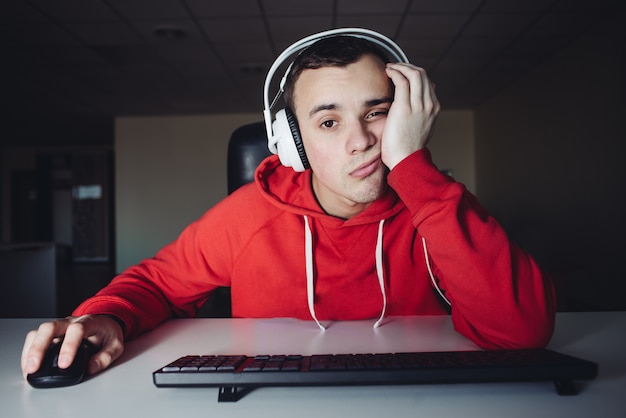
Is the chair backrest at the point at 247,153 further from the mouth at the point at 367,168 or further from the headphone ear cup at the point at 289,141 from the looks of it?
the mouth at the point at 367,168

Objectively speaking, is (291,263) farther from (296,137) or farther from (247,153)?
(247,153)

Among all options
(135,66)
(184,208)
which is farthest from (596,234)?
(184,208)

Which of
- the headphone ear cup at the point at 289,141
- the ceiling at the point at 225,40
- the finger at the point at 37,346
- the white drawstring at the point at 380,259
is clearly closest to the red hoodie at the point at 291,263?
the white drawstring at the point at 380,259

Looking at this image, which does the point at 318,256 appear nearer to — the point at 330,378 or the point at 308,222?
the point at 308,222

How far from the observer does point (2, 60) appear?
432cm

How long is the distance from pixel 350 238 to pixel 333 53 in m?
0.44

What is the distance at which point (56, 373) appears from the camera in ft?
1.85

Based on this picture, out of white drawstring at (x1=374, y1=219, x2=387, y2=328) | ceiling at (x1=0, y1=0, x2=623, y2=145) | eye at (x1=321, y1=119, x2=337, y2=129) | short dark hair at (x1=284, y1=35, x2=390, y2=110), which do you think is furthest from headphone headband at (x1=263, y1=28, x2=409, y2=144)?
ceiling at (x1=0, y1=0, x2=623, y2=145)

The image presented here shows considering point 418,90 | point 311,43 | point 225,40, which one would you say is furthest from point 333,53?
point 225,40

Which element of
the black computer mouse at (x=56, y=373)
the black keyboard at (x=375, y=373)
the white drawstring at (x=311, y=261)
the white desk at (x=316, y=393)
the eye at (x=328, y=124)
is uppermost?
the eye at (x=328, y=124)

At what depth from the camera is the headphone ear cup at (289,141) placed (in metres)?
1.03

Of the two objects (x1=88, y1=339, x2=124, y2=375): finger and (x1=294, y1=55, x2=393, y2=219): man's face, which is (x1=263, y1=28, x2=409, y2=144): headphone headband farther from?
(x1=88, y1=339, x2=124, y2=375): finger

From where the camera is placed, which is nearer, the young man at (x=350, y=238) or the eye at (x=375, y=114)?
the young man at (x=350, y=238)

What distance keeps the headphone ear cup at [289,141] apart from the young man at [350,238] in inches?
1.2
